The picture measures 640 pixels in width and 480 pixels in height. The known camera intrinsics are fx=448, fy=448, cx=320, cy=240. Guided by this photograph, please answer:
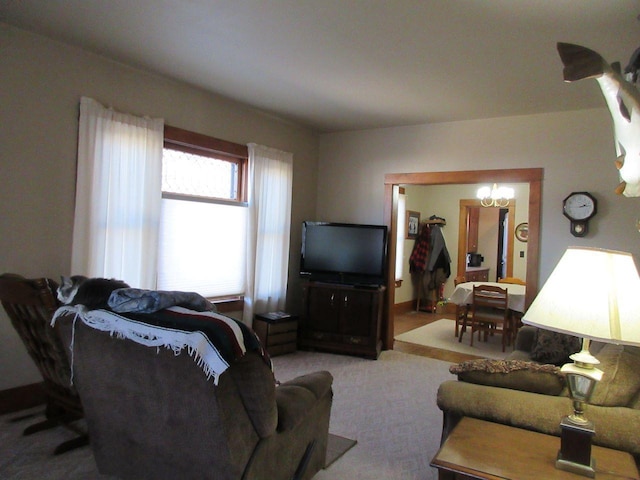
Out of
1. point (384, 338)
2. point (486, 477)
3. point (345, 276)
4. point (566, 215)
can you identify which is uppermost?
point (566, 215)

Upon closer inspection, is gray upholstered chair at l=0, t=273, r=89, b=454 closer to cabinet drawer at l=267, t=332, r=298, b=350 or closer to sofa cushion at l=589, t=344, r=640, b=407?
cabinet drawer at l=267, t=332, r=298, b=350

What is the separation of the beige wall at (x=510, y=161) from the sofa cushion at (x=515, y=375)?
8.92 ft

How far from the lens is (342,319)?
4.99 m

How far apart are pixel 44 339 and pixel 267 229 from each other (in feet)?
9.08

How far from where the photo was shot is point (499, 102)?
13.8ft

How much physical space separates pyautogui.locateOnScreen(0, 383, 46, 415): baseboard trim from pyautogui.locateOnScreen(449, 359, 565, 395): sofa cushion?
2.90 m

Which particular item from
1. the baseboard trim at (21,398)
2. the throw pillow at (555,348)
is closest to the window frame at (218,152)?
the baseboard trim at (21,398)

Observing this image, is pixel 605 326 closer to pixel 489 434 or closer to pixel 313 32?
pixel 489 434

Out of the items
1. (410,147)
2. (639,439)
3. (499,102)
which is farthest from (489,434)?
(410,147)

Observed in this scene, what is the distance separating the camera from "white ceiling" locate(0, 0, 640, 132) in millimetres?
2584

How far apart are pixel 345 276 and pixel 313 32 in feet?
9.46

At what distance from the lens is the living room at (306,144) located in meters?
3.03

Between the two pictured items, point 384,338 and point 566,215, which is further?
point 384,338

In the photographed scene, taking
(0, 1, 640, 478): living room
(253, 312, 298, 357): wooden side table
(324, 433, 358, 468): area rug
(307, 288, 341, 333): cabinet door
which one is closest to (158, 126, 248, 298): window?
(0, 1, 640, 478): living room
